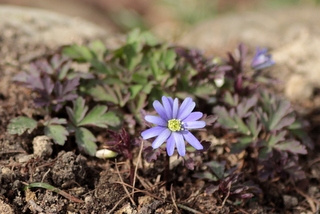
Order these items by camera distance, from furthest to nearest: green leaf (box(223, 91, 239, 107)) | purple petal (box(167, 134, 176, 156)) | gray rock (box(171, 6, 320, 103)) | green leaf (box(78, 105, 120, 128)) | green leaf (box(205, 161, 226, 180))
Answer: gray rock (box(171, 6, 320, 103))
green leaf (box(223, 91, 239, 107))
green leaf (box(78, 105, 120, 128))
green leaf (box(205, 161, 226, 180))
purple petal (box(167, 134, 176, 156))

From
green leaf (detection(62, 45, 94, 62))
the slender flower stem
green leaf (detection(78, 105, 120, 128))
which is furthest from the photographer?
green leaf (detection(62, 45, 94, 62))

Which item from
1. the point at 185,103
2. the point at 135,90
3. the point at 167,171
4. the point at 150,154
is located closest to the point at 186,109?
the point at 185,103

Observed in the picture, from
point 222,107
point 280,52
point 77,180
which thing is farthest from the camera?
point 280,52

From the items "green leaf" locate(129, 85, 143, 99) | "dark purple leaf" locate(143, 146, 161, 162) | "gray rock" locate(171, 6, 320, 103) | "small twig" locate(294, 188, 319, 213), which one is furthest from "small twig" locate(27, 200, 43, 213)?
"gray rock" locate(171, 6, 320, 103)

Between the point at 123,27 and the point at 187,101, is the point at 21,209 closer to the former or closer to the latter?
the point at 187,101

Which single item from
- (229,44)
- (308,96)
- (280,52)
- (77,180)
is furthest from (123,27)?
(77,180)

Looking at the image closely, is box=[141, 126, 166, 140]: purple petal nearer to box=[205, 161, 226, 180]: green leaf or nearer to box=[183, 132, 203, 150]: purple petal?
box=[183, 132, 203, 150]: purple petal

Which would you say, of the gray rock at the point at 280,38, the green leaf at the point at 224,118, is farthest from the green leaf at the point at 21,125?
the gray rock at the point at 280,38
